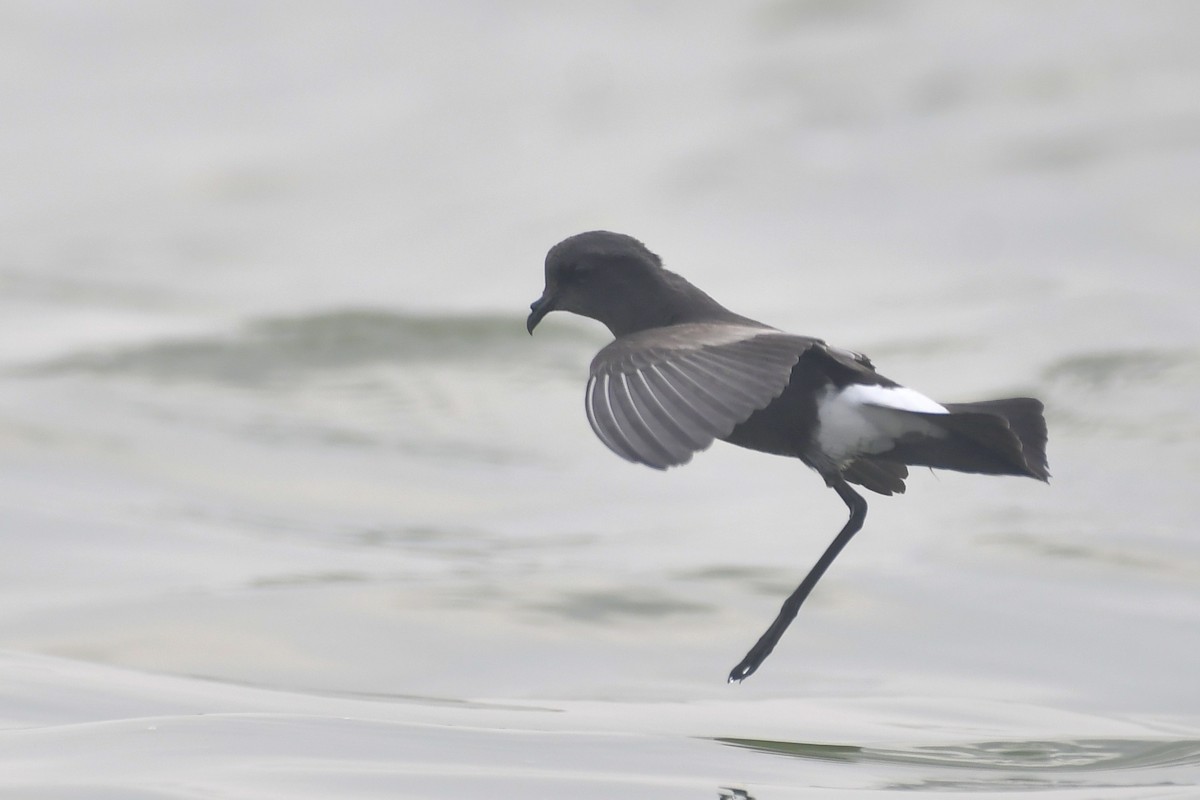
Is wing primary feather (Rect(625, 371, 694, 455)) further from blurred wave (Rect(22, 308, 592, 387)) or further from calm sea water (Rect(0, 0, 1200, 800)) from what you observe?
blurred wave (Rect(22, 308, 592, 387))

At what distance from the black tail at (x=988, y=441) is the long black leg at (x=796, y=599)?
49 cm

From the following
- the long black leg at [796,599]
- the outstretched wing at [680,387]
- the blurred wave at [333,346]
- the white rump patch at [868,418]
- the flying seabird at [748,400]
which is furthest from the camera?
the blurred wave at [333,346]

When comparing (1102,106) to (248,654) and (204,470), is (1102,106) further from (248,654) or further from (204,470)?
(248,654)

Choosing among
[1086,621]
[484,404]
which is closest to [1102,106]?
[484,404]

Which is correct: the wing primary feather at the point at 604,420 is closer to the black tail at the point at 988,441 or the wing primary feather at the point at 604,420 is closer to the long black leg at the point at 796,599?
the black tail at the point at 988,441

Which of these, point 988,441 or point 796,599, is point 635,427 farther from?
point 796,599

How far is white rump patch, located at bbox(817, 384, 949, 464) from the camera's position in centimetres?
516

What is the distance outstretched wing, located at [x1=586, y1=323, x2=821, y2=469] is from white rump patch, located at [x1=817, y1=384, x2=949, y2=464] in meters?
0.36

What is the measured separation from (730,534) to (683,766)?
5.74 meters

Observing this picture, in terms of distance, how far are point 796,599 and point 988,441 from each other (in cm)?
94

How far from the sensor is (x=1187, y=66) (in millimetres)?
19500

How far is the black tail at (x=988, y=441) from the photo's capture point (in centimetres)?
503

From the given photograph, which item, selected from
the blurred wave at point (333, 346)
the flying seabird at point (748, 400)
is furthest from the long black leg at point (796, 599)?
the blurred wave at point (333, 346)

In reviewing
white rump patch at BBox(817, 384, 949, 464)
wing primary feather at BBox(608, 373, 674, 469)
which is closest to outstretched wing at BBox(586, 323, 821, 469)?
wing primary feather at BBox(608, 373, 674, 469)
